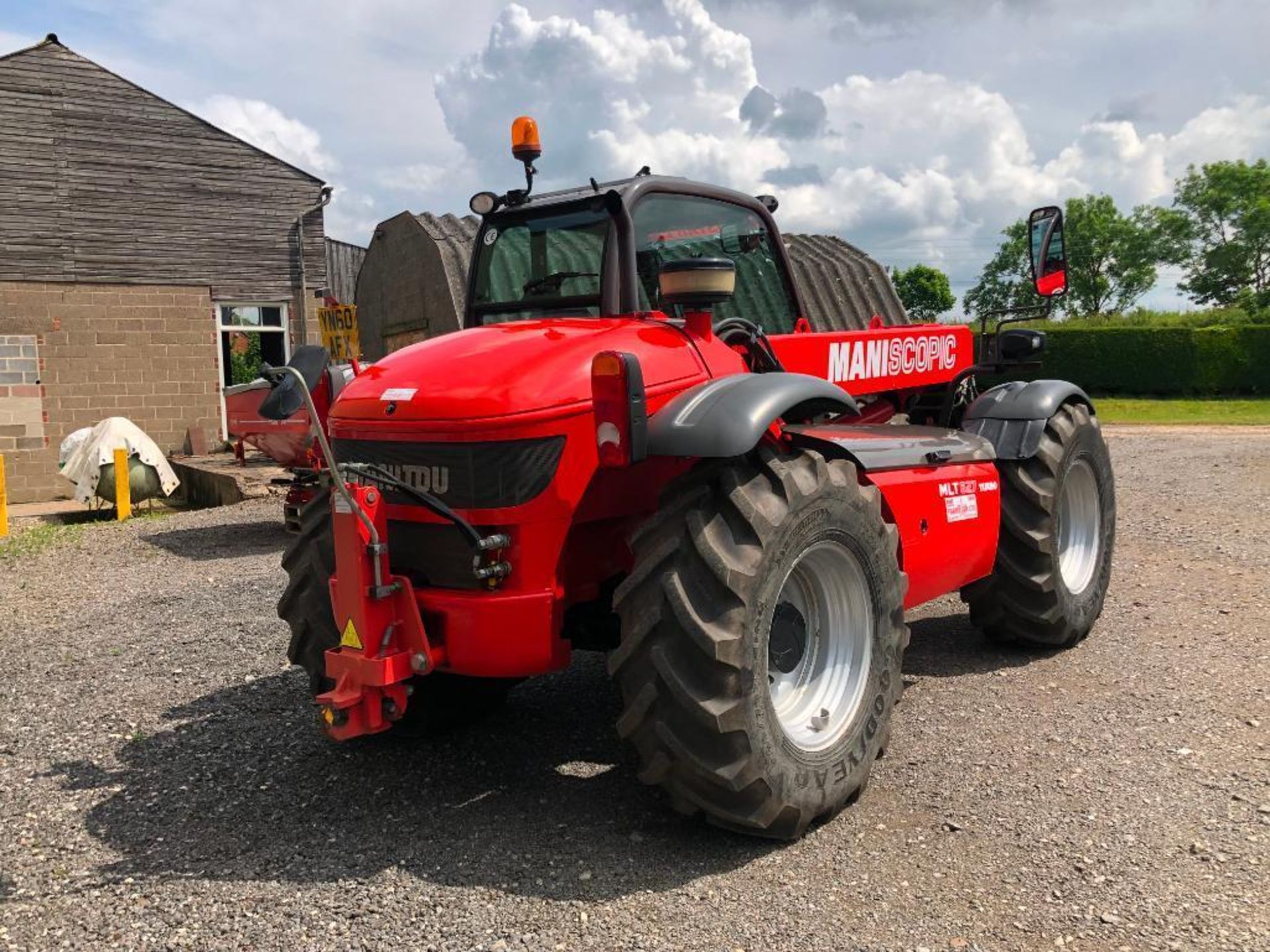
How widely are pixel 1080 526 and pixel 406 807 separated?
3936 millimetres

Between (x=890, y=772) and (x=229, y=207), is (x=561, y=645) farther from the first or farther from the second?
(x=229, y=207)

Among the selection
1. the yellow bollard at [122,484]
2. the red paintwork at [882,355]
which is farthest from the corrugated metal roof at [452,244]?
the red paintwork at [882,355]

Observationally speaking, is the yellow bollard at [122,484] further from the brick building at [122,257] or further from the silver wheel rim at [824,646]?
the silver wheel rim at [824,646]

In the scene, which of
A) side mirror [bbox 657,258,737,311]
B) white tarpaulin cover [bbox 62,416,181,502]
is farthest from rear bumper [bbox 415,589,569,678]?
white tarpaulin cover [bbox 62,416,181,502]

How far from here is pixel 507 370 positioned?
10.7 feet

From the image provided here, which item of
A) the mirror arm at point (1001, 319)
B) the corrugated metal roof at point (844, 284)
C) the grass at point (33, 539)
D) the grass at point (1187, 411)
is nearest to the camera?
the mirror arm at point (1001, 319)

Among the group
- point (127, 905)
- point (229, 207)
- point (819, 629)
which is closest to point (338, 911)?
point (127, 905)

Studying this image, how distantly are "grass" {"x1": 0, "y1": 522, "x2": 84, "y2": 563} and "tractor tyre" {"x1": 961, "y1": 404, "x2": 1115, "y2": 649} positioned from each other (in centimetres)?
807

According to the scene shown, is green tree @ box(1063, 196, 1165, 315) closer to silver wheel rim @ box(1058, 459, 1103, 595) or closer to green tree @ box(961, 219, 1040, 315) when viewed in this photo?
green tree @ box(961, 219, 1040, 315)

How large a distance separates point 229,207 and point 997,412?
608 inches

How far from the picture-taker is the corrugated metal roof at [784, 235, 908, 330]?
1917 centimetres

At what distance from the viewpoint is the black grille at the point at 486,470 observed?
318 cm

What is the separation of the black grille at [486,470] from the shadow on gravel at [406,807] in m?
1.08

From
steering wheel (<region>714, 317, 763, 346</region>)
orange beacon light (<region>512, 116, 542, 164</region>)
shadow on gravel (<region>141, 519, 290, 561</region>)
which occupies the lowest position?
shadow on gravel (<region>141, 519, 290, 561</region>)
